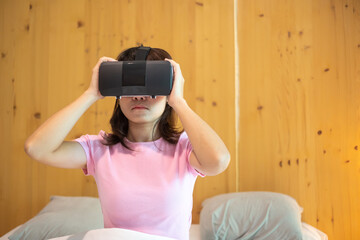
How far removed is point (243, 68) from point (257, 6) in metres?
0.43

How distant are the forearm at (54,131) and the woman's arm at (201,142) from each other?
0.74 ft

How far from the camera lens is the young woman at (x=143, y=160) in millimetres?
813

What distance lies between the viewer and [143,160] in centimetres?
89

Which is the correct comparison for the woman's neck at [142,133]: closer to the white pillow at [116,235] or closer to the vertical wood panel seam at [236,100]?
the white pillow at [116,235]

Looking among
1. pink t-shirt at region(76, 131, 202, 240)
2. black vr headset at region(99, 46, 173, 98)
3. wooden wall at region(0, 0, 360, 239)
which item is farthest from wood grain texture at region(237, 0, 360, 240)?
black vr headset at region(99, 46, 173, 98)

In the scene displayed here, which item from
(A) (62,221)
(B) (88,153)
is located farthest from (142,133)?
(A) (62,221)

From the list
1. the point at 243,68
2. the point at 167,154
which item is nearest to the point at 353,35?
the point at 243,68

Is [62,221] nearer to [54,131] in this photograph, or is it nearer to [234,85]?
[54,131]

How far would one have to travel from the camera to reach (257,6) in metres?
2.19

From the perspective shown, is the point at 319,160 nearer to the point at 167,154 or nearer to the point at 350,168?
the point at 350,168

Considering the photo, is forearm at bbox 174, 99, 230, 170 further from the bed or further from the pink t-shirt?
the bed

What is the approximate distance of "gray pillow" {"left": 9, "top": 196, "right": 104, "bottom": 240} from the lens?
159 cm

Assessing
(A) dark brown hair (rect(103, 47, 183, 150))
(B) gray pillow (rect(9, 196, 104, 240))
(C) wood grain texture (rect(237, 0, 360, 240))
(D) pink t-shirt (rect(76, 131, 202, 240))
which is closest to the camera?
(D) pink t-shirt (rect(76, 131, 202, 240))

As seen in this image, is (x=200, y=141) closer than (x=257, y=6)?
Yes
